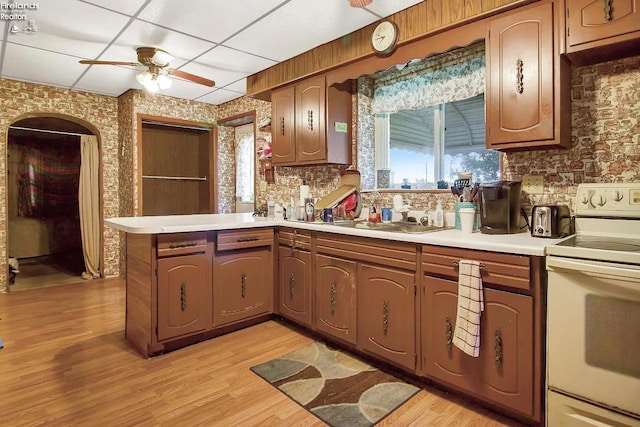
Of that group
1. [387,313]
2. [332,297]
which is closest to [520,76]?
[387,313]

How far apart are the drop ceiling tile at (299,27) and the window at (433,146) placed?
34.4 inches

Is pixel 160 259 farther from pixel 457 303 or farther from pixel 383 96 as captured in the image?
pixel 383 96

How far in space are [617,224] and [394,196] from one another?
57.8 inches

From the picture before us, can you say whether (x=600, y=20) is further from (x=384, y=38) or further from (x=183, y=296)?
(x=183, y=296)

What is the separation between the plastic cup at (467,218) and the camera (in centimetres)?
222

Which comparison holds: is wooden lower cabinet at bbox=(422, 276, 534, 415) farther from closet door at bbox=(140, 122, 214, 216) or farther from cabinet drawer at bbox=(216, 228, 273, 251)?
closet door at bbox=(140, 122, 214, 216)

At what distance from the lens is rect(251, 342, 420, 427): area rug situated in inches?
76.0

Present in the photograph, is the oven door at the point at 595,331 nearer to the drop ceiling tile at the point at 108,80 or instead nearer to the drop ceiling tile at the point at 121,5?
the drop ceiling tile at the point at 121,5

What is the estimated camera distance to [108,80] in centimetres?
420

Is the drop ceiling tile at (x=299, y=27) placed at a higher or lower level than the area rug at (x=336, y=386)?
higher

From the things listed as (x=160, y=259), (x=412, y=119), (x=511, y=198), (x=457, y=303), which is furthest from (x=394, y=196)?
(x=160, y=259)

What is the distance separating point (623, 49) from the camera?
6.09 feet

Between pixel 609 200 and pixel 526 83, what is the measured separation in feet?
2.41

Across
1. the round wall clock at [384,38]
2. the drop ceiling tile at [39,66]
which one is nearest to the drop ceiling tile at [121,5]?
the drop ceiling tile at [39,66]
